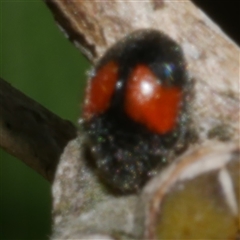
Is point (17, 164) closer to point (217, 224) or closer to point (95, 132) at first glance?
point (95, 132)

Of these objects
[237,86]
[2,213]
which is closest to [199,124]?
[237,86]

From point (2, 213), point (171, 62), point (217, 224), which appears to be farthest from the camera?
point (2, 213)

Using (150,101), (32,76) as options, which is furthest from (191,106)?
(32,76)

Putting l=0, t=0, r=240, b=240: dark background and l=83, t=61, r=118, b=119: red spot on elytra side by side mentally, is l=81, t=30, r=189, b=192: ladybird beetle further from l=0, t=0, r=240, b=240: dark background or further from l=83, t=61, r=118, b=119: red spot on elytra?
l=0, t=0, r=240, b=240: dark background

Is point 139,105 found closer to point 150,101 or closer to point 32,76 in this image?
point 150,101

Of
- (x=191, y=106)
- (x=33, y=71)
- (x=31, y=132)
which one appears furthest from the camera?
(x=33, y=71)

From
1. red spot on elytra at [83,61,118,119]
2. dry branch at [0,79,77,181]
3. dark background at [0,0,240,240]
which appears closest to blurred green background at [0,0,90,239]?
dark background at [0,0,240,240]
